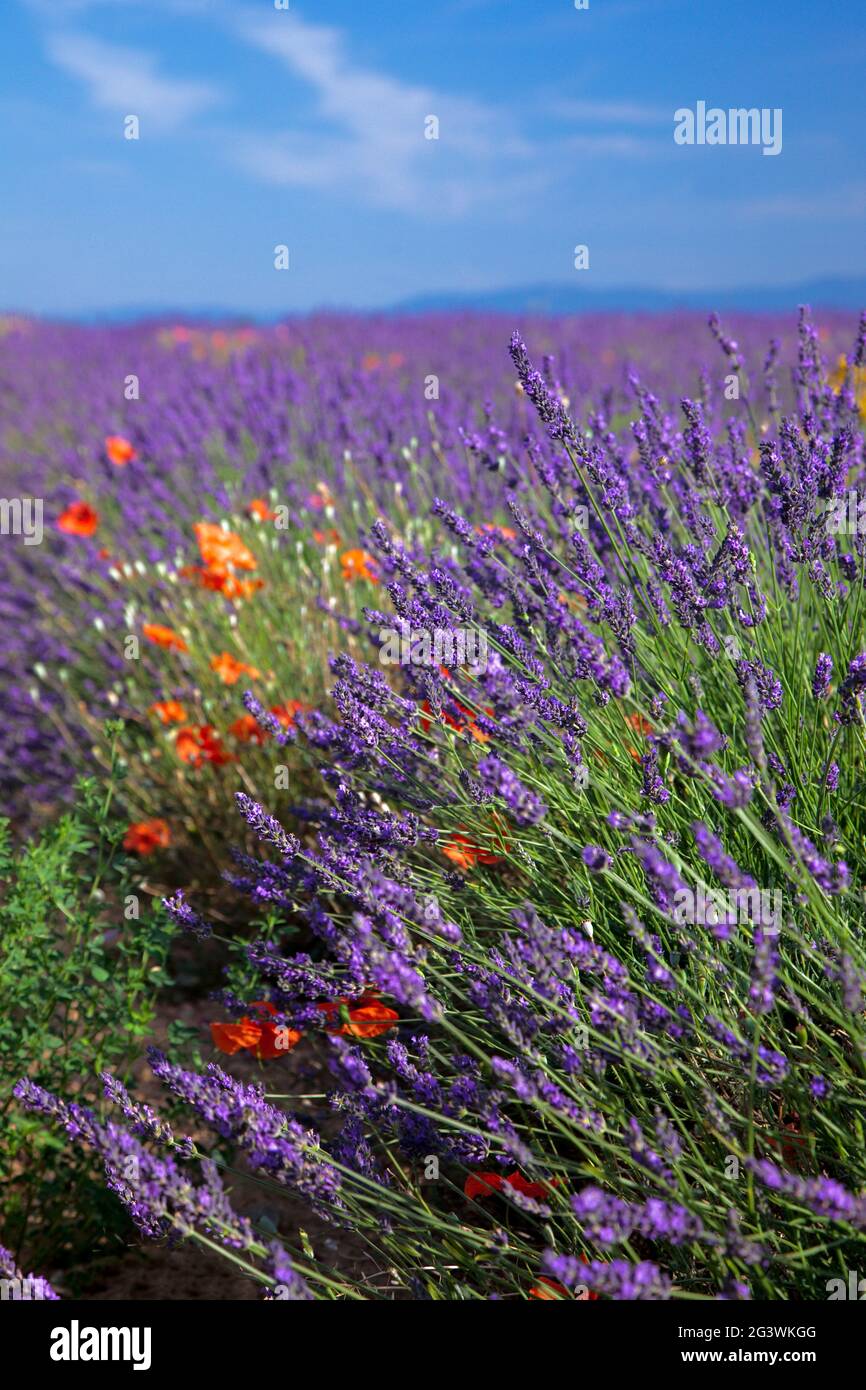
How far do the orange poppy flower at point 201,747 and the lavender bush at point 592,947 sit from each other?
2.76ft

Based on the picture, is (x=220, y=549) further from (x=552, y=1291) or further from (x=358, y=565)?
(x=552, y=1291)

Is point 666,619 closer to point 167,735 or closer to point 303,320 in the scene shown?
point 167,735

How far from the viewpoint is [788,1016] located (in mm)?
1753

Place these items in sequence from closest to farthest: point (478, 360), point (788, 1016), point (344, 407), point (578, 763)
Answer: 1. point (578, 763)
2. point (788, 1016)
3. point (344, 407)
4. point (478, 360)

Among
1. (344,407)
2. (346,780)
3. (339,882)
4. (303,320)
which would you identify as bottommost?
(339,882)

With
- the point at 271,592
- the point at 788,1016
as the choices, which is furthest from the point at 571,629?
the point at 271,592

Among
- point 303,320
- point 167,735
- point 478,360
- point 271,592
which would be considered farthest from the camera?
point 303,320

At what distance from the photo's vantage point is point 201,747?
10.3ft

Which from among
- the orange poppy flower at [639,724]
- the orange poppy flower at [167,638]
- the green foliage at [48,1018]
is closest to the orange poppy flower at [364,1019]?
the green foliage at [48,1018]

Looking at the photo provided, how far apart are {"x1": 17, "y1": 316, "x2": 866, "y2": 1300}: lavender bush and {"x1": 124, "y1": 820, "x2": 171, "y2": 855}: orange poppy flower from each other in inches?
39.3

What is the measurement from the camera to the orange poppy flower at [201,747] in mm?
3014

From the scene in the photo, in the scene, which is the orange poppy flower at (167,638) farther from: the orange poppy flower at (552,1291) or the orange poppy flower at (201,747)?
the orange poppy flower at (552,1291)

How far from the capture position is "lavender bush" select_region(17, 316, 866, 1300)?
48.9 inches

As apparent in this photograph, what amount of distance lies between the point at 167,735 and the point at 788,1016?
6.88 ft
